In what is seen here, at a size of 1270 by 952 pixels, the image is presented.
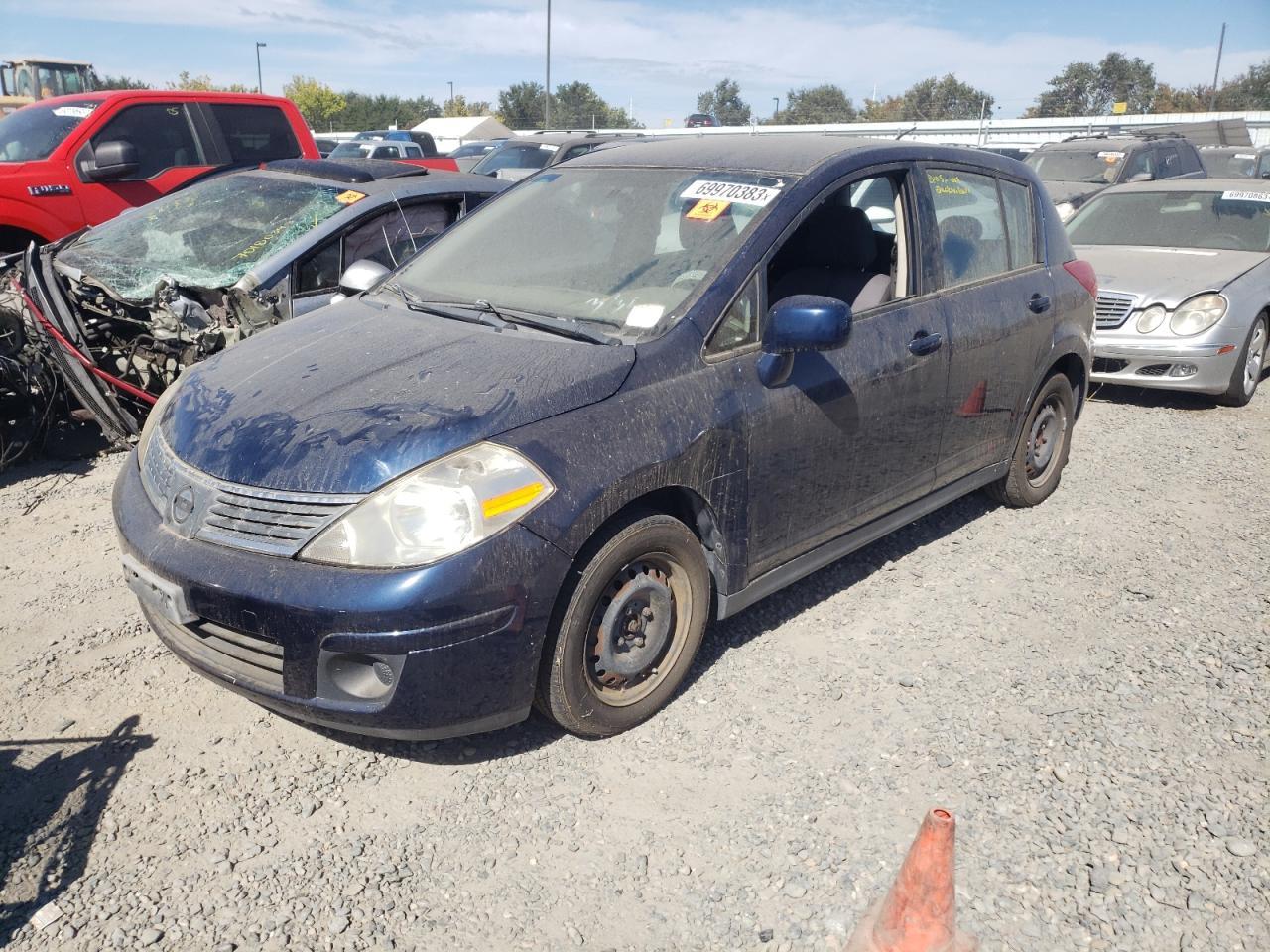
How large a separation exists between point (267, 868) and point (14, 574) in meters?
2.46

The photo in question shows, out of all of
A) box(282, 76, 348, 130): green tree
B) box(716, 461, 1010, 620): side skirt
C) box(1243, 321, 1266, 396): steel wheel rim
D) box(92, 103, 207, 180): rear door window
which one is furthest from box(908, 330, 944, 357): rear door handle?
box(282, 76, 348, 130): green tree

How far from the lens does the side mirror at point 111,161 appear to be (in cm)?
780

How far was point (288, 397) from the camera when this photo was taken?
10.2 feet

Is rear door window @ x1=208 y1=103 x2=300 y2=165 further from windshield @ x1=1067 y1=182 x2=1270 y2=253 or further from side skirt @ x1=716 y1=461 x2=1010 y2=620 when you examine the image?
windshield @ x1=1067 y1=182 x2=1270 y2=253

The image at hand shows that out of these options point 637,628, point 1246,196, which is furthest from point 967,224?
point 1246,196

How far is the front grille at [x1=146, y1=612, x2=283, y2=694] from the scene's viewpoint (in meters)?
2.80

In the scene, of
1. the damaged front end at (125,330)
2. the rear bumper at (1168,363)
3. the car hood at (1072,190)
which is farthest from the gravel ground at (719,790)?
the car hood at (1072,190)

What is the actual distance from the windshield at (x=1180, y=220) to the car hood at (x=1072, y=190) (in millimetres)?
3195

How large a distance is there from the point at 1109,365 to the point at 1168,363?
0.42 meters

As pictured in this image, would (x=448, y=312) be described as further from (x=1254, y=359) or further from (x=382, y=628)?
(x=1254, y=359)

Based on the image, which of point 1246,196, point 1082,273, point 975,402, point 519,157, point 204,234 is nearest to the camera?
point 975,402

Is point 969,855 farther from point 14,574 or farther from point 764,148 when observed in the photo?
point 14,574

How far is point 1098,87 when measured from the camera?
80875mm

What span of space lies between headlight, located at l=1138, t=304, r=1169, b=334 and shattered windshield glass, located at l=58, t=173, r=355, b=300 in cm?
575
